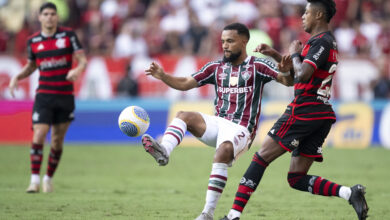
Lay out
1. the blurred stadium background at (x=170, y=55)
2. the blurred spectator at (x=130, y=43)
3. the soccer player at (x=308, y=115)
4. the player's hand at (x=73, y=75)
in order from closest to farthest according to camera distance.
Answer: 1. the soccer player at (x=308, y=115)
2. the player's hand at (x=73, y=75)
3. the blurred stadium background at (x=170, y=55)
4. the blurred spectator at (x=130, y=43)

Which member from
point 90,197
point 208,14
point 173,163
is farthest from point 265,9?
point 90,197

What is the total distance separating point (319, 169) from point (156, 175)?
142 inches

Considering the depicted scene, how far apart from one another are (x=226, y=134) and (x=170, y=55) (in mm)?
12895

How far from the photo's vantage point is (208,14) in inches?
877

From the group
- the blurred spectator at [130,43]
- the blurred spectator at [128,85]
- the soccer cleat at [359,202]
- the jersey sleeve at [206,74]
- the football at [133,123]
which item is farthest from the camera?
the blurred spectator at [130,43]

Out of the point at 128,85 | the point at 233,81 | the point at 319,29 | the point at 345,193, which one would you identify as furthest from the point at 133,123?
the point at 128,85

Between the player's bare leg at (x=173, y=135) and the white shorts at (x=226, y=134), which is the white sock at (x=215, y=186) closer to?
the white shorts at (x=226, y=134)

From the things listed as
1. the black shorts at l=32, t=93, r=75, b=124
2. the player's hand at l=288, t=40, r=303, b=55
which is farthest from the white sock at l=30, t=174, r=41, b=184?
the player's hand at l=288, t=40, r=303, b=55

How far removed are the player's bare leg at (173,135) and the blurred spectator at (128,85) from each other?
12034 mm

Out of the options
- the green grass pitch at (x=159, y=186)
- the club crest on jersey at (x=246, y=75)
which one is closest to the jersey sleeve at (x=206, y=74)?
the club crest on jersey at (x=246, y=75)

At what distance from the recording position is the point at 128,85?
64.5 feet

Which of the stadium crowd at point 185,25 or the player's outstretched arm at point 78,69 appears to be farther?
the stadium crowd at point 185,25

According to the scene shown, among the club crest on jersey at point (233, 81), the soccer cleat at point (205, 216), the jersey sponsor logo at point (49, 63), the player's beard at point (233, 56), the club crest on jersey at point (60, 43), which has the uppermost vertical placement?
the player's beard at point (233, 56)

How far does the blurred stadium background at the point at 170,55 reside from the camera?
1855cm
